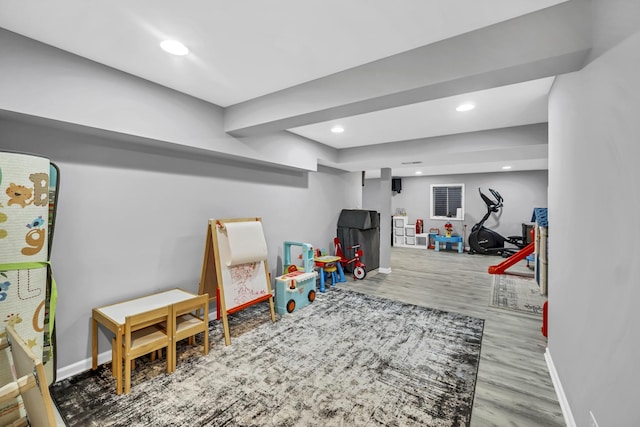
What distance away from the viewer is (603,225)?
1.22 meters

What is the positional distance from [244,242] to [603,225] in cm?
268

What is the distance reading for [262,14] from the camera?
1.46 m

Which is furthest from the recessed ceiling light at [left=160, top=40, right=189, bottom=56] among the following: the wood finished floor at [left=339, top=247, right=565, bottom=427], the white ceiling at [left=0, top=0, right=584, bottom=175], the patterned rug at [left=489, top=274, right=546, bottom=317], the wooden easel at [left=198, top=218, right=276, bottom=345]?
the patterned rug at [left=489, top=274, right=546, bottom=317]

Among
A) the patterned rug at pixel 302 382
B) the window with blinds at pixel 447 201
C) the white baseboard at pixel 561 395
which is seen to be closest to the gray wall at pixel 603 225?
the white baseboard at pixel 561 395

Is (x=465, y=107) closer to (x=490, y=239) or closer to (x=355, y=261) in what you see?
(x=355, y=261)

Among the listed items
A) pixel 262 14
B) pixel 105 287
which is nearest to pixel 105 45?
pixel 262 14

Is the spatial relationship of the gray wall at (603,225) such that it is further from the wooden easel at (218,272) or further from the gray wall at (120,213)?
the gray wall at (120,213)

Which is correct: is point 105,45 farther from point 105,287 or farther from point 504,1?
point 504,1

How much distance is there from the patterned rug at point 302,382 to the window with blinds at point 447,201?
19.9ft

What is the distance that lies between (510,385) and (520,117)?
2.72 m

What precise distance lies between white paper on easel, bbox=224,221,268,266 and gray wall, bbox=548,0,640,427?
2596 millimetres

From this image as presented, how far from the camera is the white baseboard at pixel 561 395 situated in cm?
162

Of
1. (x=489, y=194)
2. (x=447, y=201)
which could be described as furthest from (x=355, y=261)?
(x=489, y=194)

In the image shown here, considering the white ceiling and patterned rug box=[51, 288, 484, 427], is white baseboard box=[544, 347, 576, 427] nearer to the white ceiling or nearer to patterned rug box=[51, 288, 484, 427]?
patterned rug box=[51, 288, 484, 427]
